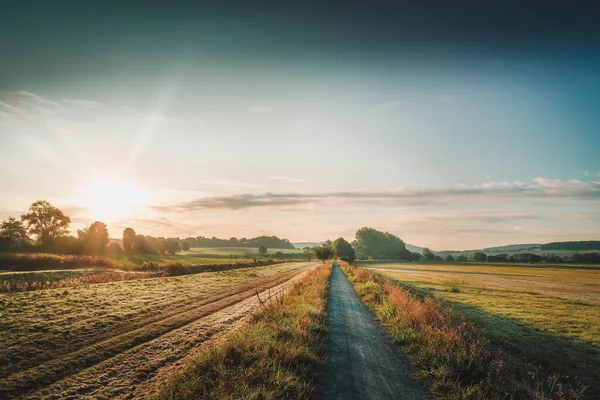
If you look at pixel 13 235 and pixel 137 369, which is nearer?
pixel 137 369

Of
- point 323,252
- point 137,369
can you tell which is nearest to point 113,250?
point 323,252

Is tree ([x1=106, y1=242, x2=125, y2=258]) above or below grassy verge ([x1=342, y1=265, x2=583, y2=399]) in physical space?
below

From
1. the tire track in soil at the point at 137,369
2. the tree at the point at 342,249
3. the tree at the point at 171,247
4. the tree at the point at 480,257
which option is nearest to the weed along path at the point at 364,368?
the tire track in soil at the point at 137,369

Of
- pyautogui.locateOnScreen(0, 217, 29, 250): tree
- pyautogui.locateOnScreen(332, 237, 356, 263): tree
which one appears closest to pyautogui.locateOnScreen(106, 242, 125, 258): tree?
pyautogui.locateOnScreen(0, 217, 29, 250): tree

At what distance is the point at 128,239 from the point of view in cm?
9162

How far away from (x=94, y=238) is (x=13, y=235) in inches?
565

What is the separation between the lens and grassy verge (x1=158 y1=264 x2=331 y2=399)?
716 cm

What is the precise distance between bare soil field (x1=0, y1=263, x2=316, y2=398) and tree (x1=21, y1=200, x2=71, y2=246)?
63956 mm

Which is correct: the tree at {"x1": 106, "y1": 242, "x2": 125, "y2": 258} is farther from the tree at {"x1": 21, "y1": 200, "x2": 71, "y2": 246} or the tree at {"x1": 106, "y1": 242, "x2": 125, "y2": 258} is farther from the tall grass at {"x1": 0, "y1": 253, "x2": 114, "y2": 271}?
the tall grass at {"x1": 0, "y1": 253, "x2": 114, "y2": 271}

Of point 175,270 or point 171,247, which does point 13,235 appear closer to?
point 175,270

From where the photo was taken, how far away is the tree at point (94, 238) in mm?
66062

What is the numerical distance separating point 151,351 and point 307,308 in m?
8.41

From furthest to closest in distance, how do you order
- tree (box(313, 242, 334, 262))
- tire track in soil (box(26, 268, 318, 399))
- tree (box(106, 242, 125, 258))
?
tree (box(313, 242, 334, 262)), tree (box(106, 242, 125, 258)), tire track in soil (box(26, 268, 318, 399))

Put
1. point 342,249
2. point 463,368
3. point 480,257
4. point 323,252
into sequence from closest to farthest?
point 463,368, point 323,252, point 342,249, point 480,257
